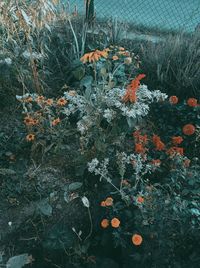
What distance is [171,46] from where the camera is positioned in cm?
429

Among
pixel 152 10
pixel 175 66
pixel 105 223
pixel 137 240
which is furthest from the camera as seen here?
pixel 152 10

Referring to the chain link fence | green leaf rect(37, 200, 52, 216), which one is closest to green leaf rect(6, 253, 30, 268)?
green leaf rect(37, 200, 52, 216)

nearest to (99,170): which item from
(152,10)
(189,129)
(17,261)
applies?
(17,261)

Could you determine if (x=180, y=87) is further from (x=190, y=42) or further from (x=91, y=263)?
(x=91, y=263)

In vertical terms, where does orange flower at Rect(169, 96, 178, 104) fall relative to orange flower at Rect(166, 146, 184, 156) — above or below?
above

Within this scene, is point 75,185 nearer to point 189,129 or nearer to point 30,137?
point 30,137

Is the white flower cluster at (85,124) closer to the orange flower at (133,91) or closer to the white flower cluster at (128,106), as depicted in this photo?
the white flower cluster at (128,106)

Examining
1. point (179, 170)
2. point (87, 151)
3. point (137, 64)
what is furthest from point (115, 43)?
point (179, 170)

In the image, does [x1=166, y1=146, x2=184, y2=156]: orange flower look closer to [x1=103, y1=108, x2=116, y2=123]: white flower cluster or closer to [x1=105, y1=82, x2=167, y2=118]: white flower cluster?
[x1=105, y1=82, x2=167, y2=118]: white flower cluster

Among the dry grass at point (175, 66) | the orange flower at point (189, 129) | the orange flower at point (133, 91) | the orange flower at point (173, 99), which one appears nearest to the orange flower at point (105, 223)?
the orange flower at point (133, 91)

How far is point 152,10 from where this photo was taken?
700cm

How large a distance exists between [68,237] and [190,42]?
246cm

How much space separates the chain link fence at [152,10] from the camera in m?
6.48

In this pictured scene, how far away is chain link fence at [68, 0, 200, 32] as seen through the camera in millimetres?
6480
